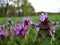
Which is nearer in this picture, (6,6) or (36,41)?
(36,41)

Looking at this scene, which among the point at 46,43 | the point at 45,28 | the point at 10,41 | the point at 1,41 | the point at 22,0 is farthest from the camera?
the point at 22,0

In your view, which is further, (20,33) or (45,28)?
(20,33)

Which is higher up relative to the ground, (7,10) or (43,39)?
(43,39)

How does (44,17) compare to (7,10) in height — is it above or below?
above

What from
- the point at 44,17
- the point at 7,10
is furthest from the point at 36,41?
the point at 7,10

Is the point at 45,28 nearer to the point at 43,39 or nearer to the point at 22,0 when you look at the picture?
the point at 43,39

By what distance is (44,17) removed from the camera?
1.65m

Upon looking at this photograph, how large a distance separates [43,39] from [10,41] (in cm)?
41

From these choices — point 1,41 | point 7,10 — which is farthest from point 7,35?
point 7,10

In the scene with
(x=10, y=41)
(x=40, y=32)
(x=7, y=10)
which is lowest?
(x=7, y=10)

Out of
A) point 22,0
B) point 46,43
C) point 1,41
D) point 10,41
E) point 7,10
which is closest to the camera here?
point 46,43

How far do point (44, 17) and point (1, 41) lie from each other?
1.34 ft

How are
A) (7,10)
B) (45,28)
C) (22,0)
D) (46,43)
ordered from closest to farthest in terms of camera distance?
(45,28)
(46,43)
(7,10)
(22,0)

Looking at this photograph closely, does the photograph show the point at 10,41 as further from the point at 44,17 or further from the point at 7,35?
the point at 44,17
